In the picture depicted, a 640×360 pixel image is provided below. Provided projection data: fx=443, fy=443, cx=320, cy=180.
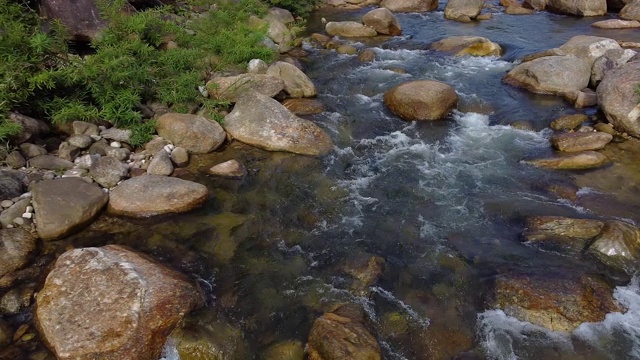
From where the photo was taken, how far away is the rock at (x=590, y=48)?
1173 cm

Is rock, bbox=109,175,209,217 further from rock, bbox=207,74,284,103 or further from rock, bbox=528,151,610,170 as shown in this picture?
rock, bbox=528,151,610,170

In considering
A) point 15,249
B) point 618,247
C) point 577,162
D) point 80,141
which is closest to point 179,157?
point 80,141

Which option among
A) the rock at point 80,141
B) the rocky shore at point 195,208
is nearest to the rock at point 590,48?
the rocky shore at point 195,208

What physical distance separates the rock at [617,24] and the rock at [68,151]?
17.5m

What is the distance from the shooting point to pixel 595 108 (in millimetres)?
10180

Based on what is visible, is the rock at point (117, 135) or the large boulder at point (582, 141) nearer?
the rock at point (117, 135)

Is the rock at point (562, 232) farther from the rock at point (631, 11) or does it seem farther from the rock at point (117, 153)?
the rock at point (631, 11)

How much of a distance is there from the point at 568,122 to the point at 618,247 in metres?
4.29

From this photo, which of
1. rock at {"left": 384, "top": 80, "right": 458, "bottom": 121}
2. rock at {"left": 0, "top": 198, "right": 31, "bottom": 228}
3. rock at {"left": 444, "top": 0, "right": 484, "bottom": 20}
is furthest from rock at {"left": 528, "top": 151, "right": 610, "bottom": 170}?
rock at {"left": 444, "top": 0, "right": 484, "bottom": 20}

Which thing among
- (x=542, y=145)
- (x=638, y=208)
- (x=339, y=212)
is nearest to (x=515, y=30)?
(x=542, y=145)

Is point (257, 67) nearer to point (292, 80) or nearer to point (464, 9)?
point (292, 80)

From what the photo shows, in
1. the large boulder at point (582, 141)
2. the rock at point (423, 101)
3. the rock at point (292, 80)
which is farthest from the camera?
the rock at point (292, 80)

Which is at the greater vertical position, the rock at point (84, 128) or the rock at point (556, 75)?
the rock at point (84, 128)

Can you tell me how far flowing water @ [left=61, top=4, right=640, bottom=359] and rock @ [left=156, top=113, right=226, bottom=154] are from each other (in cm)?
27
